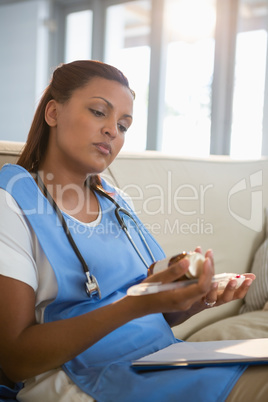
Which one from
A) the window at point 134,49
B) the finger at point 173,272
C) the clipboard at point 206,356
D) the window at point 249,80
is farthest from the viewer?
the window at point 134,49

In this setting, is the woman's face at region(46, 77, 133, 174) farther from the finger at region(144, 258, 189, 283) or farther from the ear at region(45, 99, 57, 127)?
the finger at region(144, 258, 189, 283)

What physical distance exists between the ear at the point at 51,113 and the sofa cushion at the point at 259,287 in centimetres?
107

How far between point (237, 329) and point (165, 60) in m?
3.29

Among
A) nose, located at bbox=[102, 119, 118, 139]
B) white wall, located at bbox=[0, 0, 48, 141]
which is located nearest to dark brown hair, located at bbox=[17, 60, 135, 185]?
nose, located at bbox=[102, 119, 118, 139]

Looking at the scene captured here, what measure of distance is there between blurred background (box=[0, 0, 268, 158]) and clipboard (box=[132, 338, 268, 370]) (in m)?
2.88

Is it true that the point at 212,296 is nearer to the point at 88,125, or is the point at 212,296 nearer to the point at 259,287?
the point at 88,125

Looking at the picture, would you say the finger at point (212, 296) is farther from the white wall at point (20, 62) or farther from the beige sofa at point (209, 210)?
the white wall at point (20, 62)

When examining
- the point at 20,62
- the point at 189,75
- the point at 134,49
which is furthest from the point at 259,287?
the point at 20,62

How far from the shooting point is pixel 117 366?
2.94 ft

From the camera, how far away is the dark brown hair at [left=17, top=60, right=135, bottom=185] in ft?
3.61

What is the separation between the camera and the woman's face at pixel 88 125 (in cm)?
106

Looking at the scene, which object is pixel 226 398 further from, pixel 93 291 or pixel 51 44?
pixel 51 44

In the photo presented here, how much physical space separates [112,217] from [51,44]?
4.13m

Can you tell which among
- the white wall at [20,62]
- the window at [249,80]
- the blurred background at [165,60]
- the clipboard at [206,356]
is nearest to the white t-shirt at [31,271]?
the clipboard at [206,356]
